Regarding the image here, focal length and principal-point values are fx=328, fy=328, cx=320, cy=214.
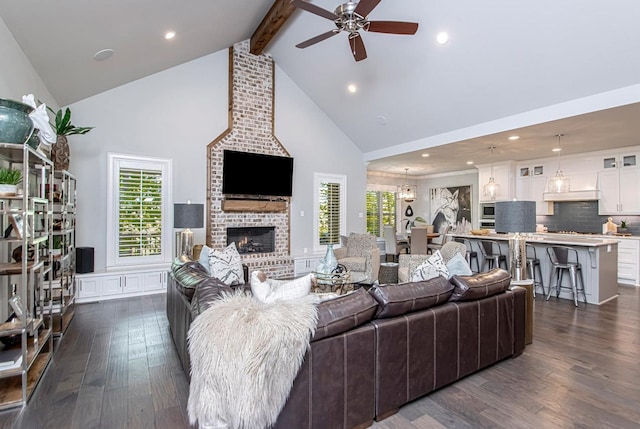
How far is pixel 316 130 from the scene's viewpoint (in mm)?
7781

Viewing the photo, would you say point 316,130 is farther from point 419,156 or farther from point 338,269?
point 338,269

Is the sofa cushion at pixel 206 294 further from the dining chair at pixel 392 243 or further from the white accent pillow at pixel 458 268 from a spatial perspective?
the dining chair at pixel 392 243

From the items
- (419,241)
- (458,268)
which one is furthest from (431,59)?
(419,241)

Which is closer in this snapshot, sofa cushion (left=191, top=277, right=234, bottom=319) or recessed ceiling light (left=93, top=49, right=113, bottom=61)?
sofa cushion (left=191, top=277, right=234, bottom=319)

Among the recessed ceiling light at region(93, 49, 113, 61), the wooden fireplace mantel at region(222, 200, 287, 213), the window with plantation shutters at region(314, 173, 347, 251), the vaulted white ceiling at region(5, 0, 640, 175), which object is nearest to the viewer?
the vaulted white ceiling at region(5, 0, 640, 175)

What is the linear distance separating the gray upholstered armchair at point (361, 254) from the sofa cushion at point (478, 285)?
Result: 3.27 m

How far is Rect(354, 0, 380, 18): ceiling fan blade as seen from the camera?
3.11 m

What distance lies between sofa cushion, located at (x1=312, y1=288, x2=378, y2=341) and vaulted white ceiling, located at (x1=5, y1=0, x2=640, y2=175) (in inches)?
141

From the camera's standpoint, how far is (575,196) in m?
7.46

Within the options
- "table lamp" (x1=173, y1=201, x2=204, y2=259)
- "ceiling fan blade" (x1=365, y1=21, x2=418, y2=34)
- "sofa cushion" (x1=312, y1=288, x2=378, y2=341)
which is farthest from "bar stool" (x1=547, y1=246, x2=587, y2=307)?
"table lamp" (x1=173, y1=201, x2=204, y2=259)

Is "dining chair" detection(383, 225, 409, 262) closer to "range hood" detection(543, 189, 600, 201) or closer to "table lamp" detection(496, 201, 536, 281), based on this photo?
"range hood" detection(543, 189, 600, 201)

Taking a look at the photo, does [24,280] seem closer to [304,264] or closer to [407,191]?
[304,264]

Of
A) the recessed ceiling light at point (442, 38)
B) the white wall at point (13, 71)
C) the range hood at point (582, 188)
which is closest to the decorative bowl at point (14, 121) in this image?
the white wall at point (13, 71)

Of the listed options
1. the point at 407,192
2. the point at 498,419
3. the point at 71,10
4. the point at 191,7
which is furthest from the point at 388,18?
the point at 407,192
